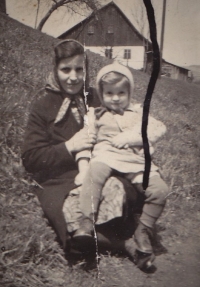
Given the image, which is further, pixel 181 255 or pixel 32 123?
pixel 181 255

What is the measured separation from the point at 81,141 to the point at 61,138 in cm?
14

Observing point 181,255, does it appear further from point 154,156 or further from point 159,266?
point 154,156

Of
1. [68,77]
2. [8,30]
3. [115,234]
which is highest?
[8,30]

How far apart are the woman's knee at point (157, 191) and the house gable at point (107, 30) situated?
0.96 metres

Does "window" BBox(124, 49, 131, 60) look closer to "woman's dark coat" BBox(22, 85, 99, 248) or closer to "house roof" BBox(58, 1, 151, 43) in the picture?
"house roof" BBox(58, 1, 151, 43)

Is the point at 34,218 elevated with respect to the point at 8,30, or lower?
lower

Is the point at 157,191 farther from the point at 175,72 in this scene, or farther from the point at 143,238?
the point at 175,72

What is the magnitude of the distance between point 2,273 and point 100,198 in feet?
2.80

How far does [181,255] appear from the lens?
98.2 inches

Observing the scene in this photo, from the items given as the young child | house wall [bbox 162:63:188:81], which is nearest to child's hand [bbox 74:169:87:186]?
the young child

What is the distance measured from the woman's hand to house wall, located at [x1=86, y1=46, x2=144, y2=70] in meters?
0.54

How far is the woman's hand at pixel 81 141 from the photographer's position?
2293 mm

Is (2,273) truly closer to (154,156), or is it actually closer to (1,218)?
(1,218)

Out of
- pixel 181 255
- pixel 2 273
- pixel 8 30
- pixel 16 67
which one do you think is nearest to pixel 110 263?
pixel 181 255
